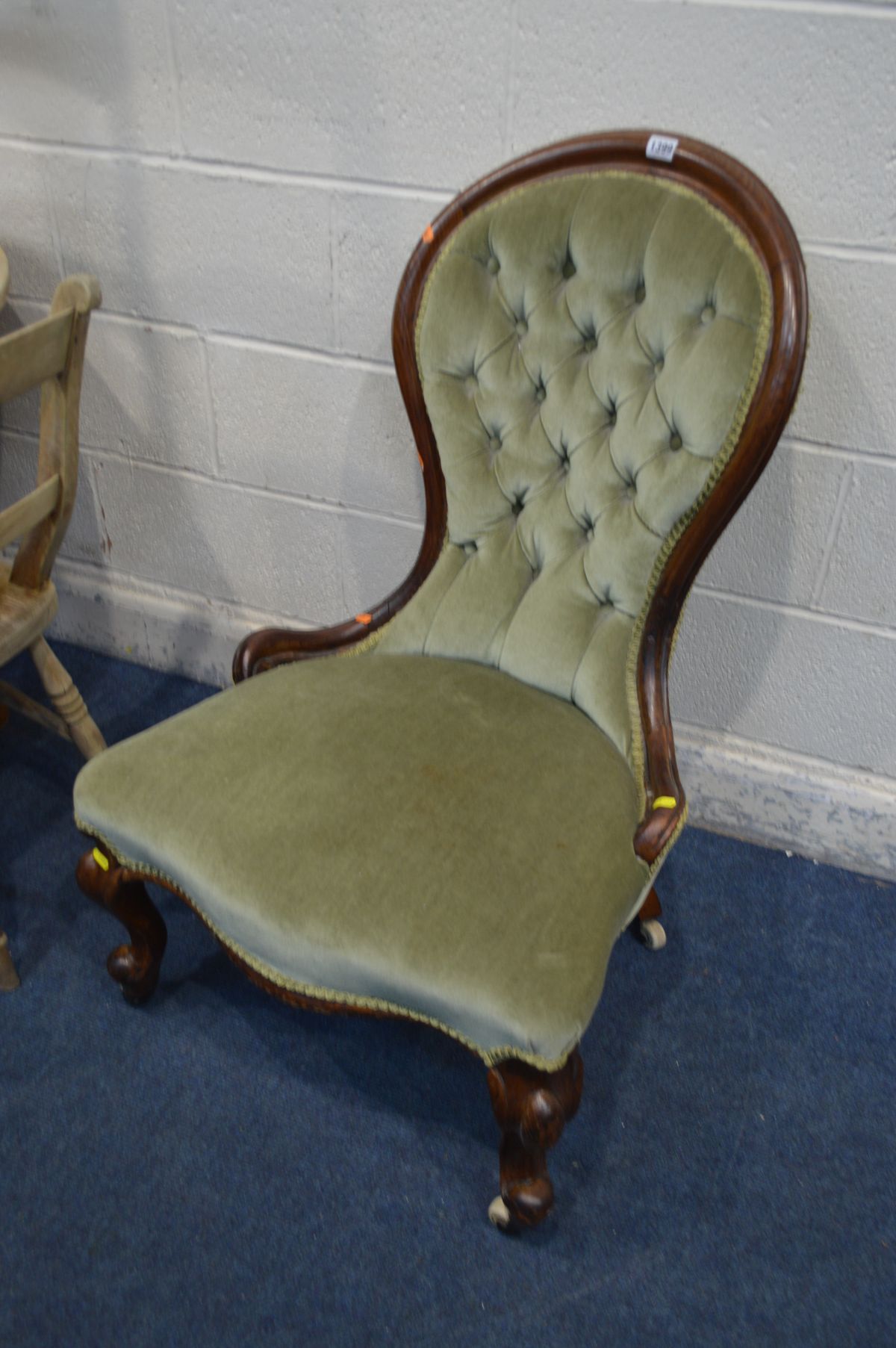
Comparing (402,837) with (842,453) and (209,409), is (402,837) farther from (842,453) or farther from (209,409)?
(209,409)

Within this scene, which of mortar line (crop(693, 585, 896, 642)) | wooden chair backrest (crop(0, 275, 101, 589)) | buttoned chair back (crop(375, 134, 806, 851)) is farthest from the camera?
mortar line (crop(693, 585, 896, 642))

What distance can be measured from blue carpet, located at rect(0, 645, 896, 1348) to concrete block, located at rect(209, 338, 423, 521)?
700 millimetres

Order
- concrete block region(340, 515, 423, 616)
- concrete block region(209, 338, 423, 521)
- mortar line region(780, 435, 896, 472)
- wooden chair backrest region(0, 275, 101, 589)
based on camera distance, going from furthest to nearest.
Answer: concrete block region(340, 515, 423, 616) < concrete block region(209, 338, 423, 521) < mortar line region(780, 435, 896, 472) < wooden chair backrest region(0, 275, 101, 589)

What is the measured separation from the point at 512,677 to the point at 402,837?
314mm

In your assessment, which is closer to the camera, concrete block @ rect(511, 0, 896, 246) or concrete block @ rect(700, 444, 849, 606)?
concrete block @ rect(511, 0, 896, 246)

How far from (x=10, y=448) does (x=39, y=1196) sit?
1308 mm

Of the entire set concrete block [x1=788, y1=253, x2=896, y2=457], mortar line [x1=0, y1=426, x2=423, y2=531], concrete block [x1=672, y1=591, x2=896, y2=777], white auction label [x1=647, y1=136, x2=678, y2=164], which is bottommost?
concrete block [x1=672, y1=591, x2=896, y2=777]

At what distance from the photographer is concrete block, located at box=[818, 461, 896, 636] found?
4.42 ft

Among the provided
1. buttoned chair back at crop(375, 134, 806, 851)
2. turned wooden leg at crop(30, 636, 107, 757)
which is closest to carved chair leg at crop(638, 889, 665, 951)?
buttoned chair back at crop(375, 134, 806, 851)

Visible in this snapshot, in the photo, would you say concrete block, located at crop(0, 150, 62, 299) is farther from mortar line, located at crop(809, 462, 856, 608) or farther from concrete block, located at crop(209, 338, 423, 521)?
mortar line, located at crop(809, 462, 856, 608)

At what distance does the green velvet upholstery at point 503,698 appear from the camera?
0.98 metres

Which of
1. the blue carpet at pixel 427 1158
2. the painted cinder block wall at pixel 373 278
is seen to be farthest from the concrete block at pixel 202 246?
the blue carpet at pixel 427 1158

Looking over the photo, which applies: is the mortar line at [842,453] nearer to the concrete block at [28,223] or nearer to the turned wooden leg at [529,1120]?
the turned wooden leg at [529,1120]

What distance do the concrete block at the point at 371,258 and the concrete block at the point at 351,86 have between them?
0.04 meters
